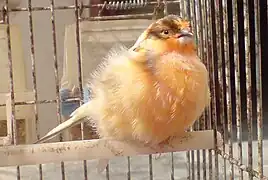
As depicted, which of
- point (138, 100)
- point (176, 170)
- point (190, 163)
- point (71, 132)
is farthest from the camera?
point (71, 132)

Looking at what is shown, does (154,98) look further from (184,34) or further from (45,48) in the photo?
(45,48)

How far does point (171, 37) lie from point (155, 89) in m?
0.09

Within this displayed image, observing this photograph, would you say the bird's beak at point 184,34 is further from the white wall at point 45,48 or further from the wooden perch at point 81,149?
the white wall at point 45,48

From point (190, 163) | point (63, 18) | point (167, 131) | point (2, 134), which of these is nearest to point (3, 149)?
point (167, 131)

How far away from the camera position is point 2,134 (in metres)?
1.29

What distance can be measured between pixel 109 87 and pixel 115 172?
1.62 feet

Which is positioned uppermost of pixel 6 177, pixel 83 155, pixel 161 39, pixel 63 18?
pixel 63 18

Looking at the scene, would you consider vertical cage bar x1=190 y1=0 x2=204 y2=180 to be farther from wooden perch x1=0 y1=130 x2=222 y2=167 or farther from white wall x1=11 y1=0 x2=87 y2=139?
white wall x1=11 y1=0 x2=87 y2=139

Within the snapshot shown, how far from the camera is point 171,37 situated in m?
0.68

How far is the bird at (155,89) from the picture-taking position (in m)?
0.63

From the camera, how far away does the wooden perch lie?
644mm

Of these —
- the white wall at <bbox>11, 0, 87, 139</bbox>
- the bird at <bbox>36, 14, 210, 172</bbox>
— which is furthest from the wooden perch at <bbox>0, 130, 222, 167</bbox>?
the white wall at <bbox>11, 0, 87, 139</bbox>

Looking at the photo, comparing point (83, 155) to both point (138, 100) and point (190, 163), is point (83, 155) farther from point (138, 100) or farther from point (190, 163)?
point (190, 163)

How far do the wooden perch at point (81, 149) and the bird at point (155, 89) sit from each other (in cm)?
1
